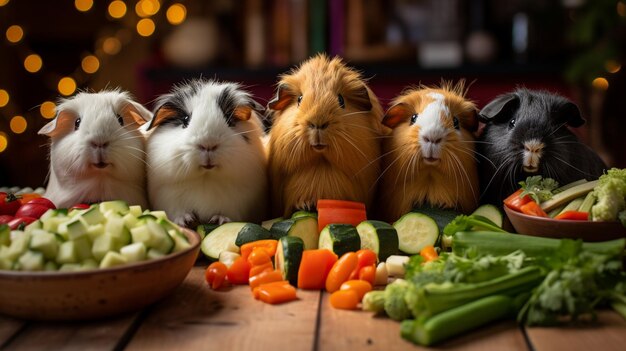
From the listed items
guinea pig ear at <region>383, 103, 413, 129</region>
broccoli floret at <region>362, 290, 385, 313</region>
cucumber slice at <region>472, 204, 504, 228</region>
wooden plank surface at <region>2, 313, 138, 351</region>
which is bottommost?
wooden plank surface at <region>2, 313, 138, 351</region>

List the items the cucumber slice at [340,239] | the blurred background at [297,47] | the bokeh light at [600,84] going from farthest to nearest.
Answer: the blurred background at [297,47], the bokeh light at [600,84], the cucumber slice at [340,239]

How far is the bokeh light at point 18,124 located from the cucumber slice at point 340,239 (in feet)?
13.7

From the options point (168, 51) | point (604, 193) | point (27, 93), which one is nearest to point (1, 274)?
point (604, 193)

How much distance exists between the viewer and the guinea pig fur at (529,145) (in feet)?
6.72

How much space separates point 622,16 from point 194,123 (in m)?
3.44

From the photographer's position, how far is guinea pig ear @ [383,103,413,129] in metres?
2.17

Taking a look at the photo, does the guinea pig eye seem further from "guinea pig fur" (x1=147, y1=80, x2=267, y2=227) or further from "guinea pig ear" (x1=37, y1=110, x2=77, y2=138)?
"guinea pig ear" (x1=37, y1=110, x2=77, y2=138)

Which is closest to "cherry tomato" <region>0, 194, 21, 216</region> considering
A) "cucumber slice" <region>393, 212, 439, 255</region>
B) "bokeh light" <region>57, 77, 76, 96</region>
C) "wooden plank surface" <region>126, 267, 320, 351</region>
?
"wooden plank surface" <region>126, 267, 320, 351</region>

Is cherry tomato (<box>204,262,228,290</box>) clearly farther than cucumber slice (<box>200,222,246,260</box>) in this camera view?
No

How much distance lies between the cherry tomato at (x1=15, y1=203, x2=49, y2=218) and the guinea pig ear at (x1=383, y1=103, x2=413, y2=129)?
3.77 ft

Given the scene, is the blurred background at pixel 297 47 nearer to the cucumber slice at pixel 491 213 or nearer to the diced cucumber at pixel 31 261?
the cucumber slice at pixel 491 213

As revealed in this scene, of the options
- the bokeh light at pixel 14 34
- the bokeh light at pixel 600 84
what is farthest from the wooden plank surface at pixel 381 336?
the bokeh light at pixel 14 34

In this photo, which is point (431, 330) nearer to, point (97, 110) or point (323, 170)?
point (323, 170)

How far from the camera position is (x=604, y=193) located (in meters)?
1.74
